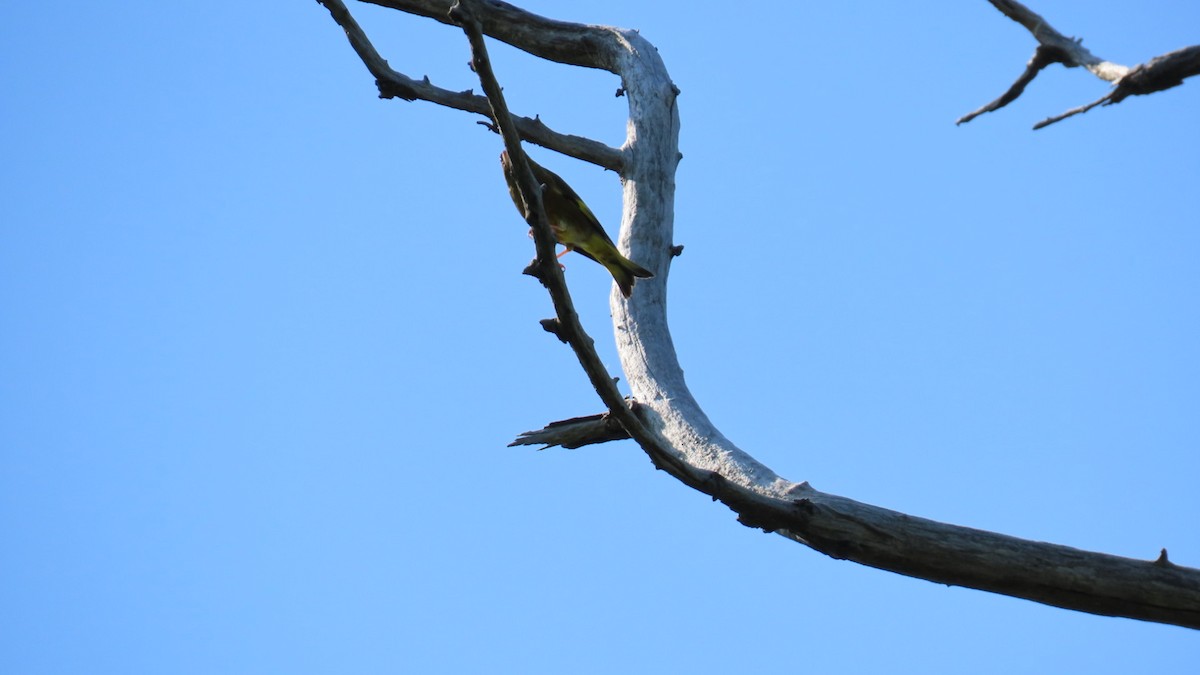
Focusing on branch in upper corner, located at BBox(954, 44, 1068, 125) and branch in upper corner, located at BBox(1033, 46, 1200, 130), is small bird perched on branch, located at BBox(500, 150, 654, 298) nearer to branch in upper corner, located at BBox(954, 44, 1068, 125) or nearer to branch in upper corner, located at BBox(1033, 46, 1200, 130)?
branch in upper corner, located at BBox(954, 44, 1068, 125)

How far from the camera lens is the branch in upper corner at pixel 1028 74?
3.07m

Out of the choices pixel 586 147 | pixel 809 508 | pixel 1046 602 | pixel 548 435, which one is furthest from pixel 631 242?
pixel 1046 602

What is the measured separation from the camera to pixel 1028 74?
312 centimetres

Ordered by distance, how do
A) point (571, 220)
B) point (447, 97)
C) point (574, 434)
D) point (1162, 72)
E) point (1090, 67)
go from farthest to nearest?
point (447, 97), point (571, 220), point (574, 434), point (1090, 67), point (1162, 72)

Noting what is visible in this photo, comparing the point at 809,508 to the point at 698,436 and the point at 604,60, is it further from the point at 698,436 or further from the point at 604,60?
the point at 604,60

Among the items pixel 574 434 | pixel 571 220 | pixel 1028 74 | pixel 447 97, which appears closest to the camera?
pixel 1028 74

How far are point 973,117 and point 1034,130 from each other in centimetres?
21

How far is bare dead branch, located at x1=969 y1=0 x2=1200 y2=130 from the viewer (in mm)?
2736

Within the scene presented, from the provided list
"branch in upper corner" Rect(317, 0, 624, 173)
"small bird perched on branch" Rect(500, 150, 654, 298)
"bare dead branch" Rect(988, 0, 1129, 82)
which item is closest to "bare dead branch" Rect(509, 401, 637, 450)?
"small bird perched on branch" Rect(500, 150, 654, 298)

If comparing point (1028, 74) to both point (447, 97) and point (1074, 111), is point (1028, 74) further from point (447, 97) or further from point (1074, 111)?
point (447, 97)

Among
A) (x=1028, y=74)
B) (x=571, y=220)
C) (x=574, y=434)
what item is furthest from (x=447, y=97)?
(x=1028, y=74)

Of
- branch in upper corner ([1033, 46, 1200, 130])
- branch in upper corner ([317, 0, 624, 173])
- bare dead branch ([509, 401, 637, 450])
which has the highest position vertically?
branch in upper corner ([317, 0, 624, 173])

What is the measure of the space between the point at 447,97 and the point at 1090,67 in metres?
2.89

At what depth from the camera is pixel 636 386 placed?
12.8 feet
